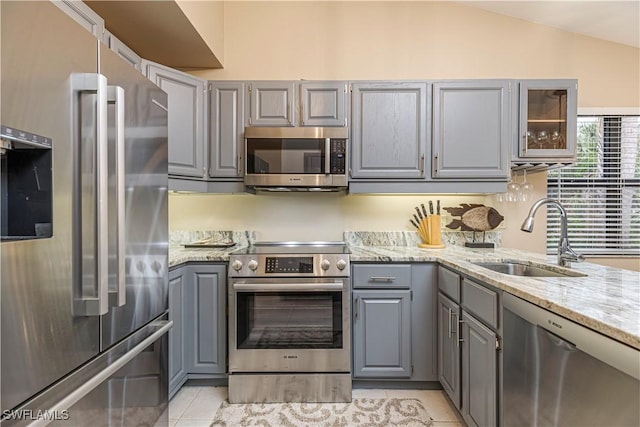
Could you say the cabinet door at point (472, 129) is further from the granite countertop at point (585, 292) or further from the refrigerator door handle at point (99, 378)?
the refrigerator door handle at point (99, 378)

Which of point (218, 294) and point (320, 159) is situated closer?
point (218, 294)

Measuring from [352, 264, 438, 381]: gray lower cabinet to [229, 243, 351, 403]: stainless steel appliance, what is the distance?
13 cm

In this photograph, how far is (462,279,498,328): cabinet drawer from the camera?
4.68 ft

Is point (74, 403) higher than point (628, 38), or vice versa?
point (628, 38)

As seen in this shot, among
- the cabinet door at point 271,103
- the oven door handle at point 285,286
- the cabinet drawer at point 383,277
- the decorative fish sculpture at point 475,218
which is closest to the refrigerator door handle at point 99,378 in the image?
the oven door handle at point 285,286

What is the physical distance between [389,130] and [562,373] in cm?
177

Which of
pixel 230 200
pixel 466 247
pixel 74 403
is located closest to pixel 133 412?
pixel 74 403

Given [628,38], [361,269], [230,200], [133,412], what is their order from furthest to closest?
[230,200], [628,38], [361,269], [133,412]

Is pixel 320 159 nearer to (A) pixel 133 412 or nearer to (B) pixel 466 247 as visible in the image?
(B) pixel 466 247

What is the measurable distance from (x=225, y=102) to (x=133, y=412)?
6.57 ft

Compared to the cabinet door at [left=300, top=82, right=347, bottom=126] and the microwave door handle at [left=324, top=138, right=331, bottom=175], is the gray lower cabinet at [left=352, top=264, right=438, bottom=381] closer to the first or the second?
the microwave door handle at [left=324, top=138, right=331, bottom=175]

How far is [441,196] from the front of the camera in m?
2.72

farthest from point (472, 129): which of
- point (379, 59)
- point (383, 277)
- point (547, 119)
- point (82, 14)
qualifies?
point (82, 14)

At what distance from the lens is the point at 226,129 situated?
7.97ft
